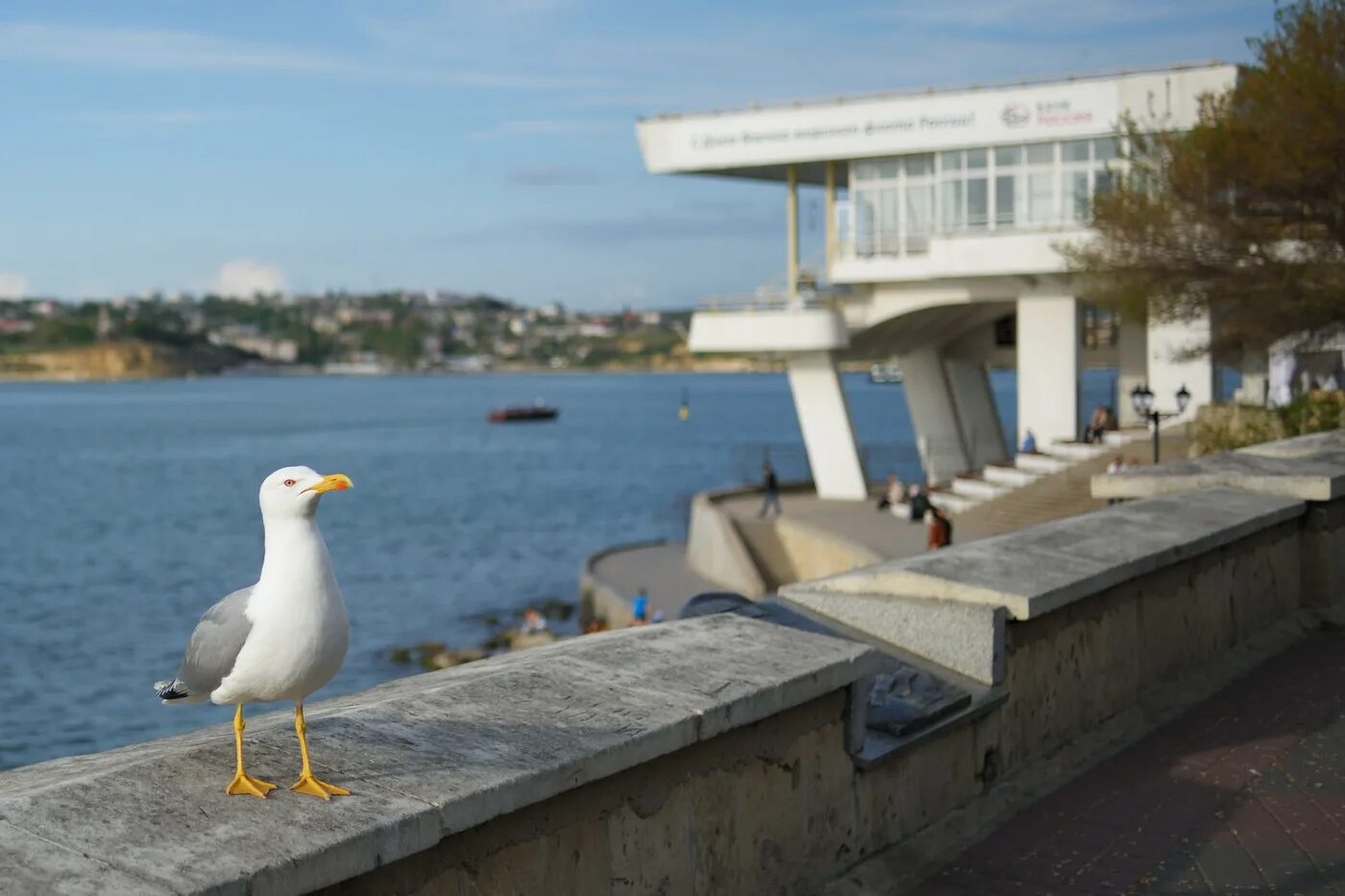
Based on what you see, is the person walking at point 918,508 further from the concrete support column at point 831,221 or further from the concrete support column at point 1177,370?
the concrete support column at point 831,221

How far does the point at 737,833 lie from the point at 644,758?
775 millimetres

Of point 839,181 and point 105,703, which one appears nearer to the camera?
point 105,703

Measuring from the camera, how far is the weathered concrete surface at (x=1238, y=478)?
412 inches

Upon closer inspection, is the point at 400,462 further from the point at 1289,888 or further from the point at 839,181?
the point at 1289,888

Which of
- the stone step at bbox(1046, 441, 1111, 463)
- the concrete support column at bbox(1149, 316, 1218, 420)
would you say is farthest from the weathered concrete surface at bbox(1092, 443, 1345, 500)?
the concrete support column at bbox(1149, 316, 1218, 420)

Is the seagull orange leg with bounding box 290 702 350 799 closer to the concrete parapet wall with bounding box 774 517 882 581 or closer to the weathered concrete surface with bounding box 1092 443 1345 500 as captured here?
the weathered concrete surface with bounding box 1092 443 1345 500

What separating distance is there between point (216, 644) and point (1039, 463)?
128 feet

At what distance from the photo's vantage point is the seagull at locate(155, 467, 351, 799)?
3.82 meters

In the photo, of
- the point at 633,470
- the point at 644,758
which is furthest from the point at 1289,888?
the point at 633,470

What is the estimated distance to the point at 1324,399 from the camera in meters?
27.3

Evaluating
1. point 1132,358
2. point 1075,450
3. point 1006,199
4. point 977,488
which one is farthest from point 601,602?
point 1132,358

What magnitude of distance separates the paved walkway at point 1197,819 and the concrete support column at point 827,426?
42074 mm

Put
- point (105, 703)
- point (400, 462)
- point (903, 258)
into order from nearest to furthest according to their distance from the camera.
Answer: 1. point (105, 703)
2. point (903, 258)
3. point (400, 462)

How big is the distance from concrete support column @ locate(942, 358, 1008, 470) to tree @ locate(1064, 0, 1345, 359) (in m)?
28.8
